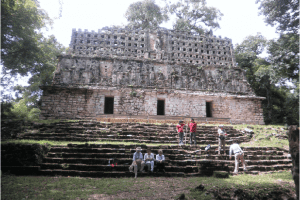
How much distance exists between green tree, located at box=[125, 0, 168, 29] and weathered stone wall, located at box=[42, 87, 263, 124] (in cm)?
1445

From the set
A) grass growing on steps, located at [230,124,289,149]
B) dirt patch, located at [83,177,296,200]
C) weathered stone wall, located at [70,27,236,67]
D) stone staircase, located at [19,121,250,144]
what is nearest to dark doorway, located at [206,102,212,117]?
grass growing on steps, located at [230,124,289,149]

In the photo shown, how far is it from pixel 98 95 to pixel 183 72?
26.2 ft

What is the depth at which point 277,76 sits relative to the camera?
1557 cm

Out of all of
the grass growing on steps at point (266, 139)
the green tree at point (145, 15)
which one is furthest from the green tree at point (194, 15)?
the grass growing on steps at point (266, 139)

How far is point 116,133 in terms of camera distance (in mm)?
10297

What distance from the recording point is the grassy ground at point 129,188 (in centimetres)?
438

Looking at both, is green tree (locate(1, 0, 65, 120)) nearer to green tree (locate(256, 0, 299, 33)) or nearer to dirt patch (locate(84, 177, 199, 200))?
dirt patch (locate(84, 177, 199, 200))

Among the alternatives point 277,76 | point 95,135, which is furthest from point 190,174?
point 277,76

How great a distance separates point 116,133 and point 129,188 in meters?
5.62

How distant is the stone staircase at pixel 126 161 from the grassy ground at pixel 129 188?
540mm

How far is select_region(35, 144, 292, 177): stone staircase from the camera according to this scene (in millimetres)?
6180

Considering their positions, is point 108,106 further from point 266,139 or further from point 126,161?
point 266,139

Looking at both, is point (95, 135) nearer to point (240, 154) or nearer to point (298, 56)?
point (240, 154)

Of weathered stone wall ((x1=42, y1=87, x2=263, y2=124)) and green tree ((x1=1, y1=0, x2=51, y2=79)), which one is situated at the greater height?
green tree ((x1=1, y1=0, x2=51, y2=79))
